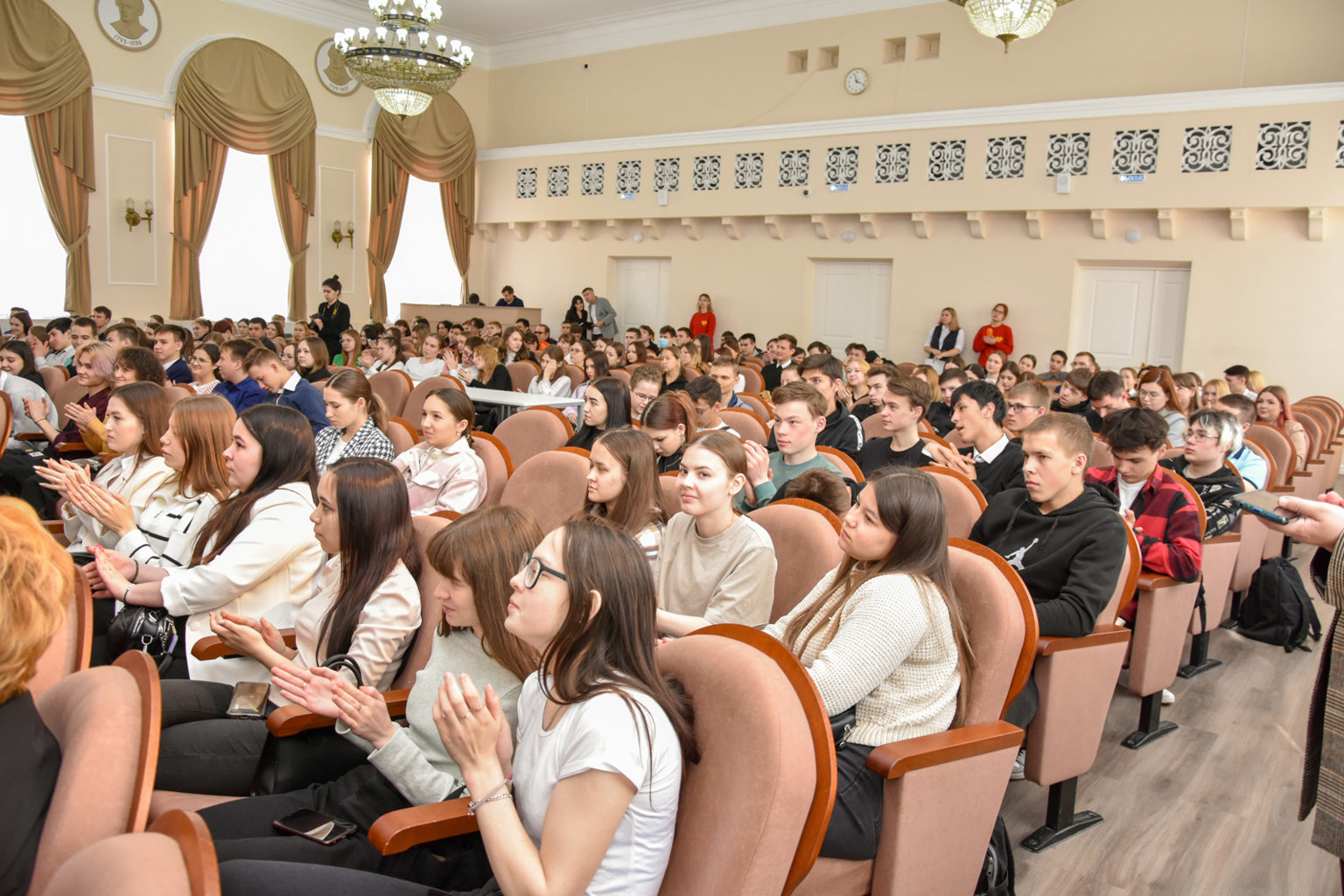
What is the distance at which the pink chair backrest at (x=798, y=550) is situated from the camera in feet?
8.30

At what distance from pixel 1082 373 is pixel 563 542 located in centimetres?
603

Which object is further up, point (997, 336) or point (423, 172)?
point (423, 172)

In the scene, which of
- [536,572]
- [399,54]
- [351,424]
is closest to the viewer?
[536,572]

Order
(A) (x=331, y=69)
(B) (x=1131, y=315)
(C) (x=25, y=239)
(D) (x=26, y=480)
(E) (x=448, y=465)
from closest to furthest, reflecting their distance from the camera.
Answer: (E) (x=448, y=465), (D) (x=26, y=480), (B) (x=1131, y=315), (C) (x=25, y=239), (A) (x=331, y=69)

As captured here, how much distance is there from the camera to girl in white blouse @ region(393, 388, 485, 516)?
3957 mm

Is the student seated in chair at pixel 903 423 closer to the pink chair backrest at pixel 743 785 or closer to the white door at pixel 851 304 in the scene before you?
the pink chair backrest at pixel 743 785

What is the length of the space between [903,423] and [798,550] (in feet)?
5.70

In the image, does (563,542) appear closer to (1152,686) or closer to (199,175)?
(1152,686)

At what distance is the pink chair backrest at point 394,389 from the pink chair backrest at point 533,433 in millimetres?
2099

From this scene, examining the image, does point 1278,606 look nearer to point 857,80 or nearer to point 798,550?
point 798,550

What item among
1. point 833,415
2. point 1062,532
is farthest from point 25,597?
point 833,415

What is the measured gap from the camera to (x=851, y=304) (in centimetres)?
1299

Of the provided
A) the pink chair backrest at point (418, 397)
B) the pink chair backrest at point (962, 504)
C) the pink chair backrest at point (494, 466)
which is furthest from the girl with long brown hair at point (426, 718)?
the pink chair backrest at point (418, 397)

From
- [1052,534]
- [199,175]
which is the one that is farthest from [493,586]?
[199,175]
